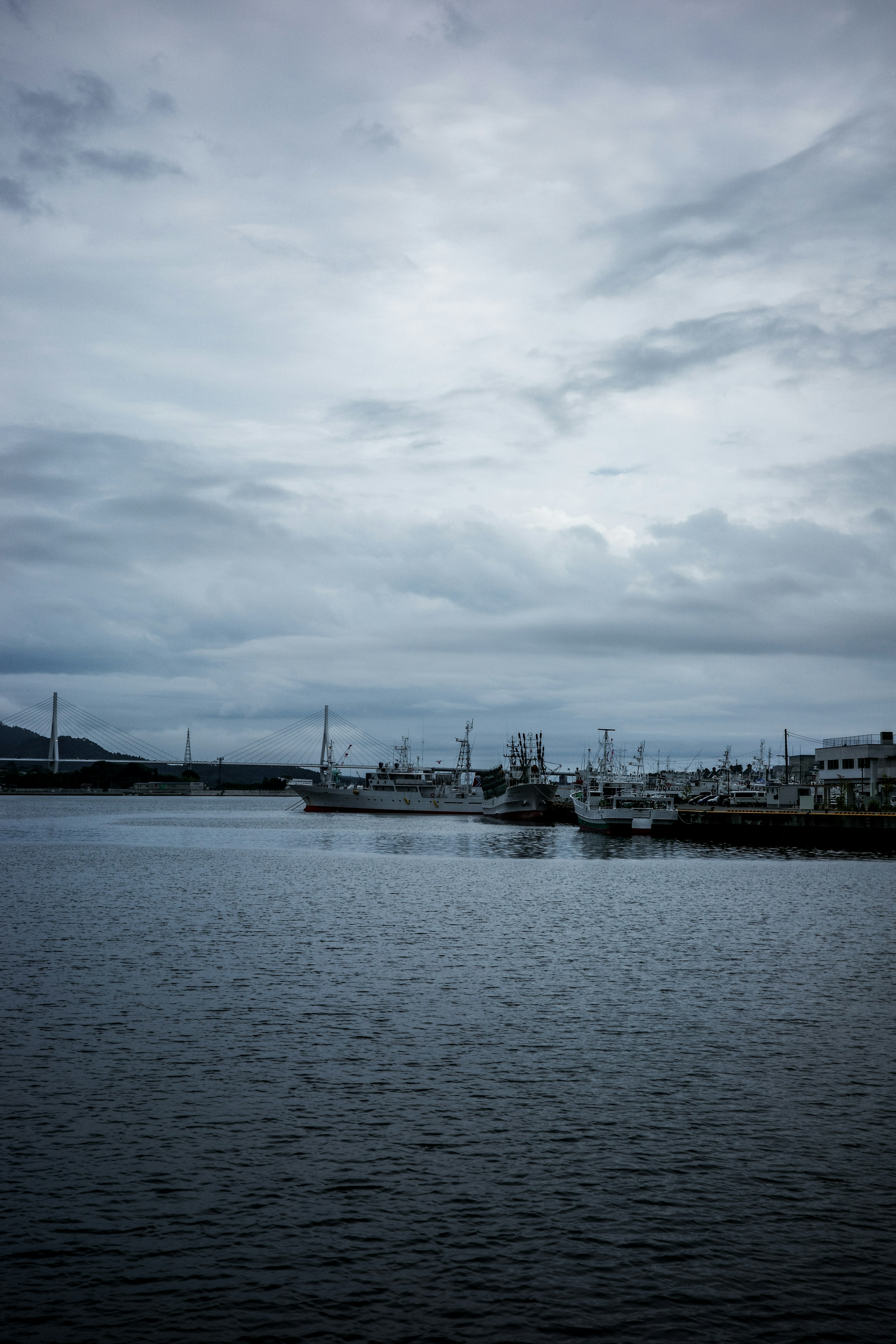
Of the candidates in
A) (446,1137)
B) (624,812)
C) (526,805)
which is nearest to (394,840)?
(624,812)

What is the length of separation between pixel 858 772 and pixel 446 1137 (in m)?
153

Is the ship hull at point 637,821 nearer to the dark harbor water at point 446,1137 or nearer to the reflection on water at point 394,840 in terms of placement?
the reflection on water at point 394,840

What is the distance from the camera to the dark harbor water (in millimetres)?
13086

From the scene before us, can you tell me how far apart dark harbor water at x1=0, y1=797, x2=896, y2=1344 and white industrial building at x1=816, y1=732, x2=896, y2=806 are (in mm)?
111982

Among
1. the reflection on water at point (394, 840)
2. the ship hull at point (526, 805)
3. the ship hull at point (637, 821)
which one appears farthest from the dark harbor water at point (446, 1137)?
the ship hull at point (526, 805)

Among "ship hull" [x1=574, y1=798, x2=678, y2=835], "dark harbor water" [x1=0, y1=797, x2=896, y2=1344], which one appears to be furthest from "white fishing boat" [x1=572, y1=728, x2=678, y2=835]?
"dark harbor water" [x1=0, y1=797, x2=896, y2=1344]

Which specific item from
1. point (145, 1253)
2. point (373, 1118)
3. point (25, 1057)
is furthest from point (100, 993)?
point (145, 1253)

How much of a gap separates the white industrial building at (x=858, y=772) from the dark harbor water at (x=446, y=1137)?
4409 inches

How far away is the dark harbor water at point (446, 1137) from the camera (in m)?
13.1

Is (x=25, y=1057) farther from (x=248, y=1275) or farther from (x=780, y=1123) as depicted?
(x=780, y=1123)

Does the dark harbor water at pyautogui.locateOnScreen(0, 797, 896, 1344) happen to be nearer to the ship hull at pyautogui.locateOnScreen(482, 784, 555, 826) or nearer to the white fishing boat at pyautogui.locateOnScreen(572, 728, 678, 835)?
the white fishing boat at pyautogui.locateOnScreen(572, 728, 678, 835)

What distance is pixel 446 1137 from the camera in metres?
18.8

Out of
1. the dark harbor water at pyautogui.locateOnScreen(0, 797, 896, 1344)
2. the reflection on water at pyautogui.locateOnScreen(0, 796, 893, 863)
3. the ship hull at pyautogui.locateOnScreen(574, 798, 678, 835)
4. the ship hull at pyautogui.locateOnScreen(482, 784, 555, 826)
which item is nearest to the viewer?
the dark harbor water at pyautogui.locateOnScreen(0, 797, 896, 1344)

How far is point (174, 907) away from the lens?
5331 centimetres
